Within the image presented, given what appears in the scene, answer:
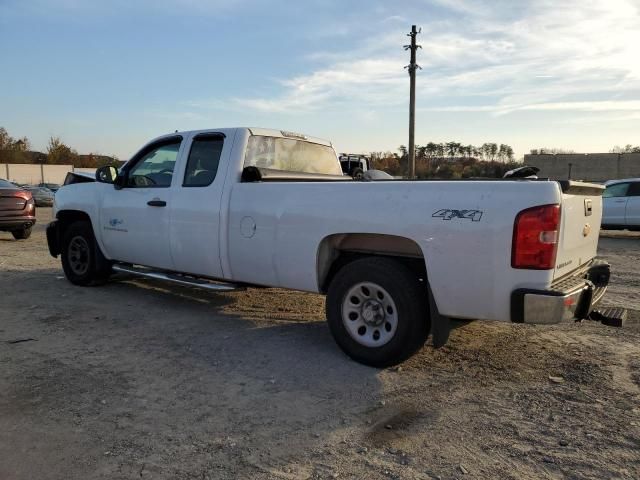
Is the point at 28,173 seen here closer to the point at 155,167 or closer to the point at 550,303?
the point at 155,167

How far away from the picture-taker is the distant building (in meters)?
59.3

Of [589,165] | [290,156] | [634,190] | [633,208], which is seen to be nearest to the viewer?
[290,156]

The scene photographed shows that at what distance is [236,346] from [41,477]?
7.52ft

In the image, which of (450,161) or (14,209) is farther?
(450,161)

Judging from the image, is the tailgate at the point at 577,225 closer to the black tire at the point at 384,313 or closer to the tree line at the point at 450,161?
the black tire at the point at 384,313

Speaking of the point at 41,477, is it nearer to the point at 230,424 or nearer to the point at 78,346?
the point at 230,424

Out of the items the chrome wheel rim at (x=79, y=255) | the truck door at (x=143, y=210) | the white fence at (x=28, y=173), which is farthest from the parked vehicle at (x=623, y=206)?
the white fence at (x=28, y=173)

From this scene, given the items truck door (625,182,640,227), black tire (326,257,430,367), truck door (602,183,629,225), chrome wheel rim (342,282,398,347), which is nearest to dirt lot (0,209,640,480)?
black tire (326,257,430,367)

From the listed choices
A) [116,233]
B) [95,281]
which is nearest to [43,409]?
[116,233]

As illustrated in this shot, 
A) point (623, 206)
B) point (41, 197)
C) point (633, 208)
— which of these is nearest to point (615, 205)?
point (623, 206)

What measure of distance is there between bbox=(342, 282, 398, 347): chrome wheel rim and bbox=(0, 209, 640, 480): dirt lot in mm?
274

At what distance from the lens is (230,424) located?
343cm

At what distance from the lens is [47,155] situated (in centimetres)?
7931

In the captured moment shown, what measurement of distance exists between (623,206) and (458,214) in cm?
1344
